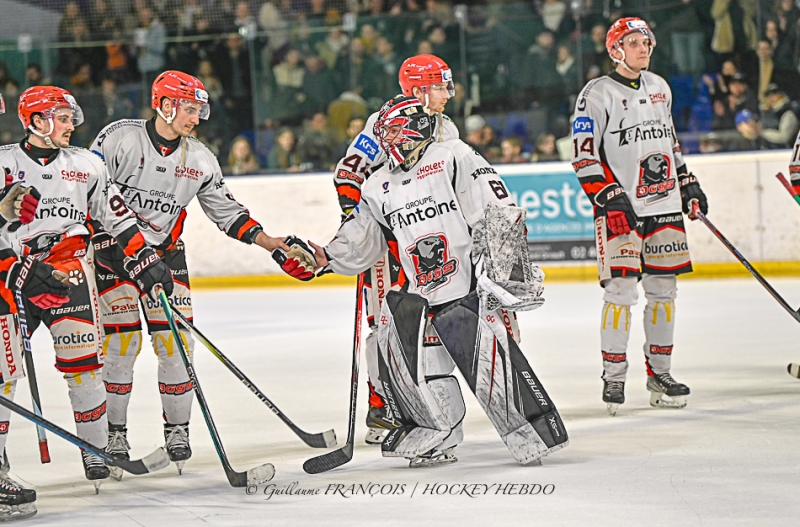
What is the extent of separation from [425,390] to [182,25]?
8.71m

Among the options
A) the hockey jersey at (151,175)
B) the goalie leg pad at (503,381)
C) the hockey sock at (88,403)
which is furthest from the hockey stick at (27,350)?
the goalie leg pad at (503,381)

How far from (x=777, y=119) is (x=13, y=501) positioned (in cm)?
784

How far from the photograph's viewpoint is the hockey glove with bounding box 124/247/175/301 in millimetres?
4031

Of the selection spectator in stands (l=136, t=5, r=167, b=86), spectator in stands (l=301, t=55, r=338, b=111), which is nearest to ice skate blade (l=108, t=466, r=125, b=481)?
spectator in stands (l=301, t=55, r=338, b=111)

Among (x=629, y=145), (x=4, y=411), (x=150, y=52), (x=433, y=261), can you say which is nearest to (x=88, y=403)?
(x=4, y=411)

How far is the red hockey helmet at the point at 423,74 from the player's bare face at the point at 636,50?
96 centimetres

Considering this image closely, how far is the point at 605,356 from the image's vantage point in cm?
A: 502

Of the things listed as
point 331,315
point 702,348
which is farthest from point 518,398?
point 331,315

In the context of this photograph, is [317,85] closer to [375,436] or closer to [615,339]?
[615,339]

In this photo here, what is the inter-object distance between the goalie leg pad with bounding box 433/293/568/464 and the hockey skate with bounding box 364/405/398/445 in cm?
70

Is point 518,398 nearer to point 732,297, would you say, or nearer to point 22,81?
point 732,297

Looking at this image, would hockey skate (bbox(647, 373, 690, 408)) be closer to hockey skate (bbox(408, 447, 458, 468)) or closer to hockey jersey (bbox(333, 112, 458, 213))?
hockey skate (bbox(408, 447, 458, 468))

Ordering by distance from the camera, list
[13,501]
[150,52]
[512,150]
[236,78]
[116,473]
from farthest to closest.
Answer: [150,52]
[236,78]
[512,150]
[116,473]
[13,501]

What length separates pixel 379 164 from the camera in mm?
4695
